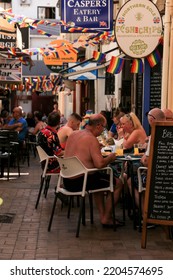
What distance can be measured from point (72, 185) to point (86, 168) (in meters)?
0.30

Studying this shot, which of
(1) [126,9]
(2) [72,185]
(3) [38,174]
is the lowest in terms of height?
(3) [38,174]

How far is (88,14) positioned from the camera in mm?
12273

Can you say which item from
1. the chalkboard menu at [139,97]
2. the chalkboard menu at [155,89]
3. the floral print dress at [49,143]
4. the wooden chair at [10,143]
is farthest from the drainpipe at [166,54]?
the wooden chair at [10,143]

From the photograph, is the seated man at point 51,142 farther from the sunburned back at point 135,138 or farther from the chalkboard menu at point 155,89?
the chalkboard menu at point 155,89

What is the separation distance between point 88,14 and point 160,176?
6745 mm

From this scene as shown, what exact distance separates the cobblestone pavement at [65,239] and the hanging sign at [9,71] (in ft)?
26.6

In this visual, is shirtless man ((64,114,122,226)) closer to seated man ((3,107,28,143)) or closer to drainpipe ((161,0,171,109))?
drainpipe ((161,0,171,109))

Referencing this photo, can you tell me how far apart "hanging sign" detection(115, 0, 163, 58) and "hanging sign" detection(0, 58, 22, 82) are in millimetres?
6943

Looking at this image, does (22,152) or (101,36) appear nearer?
(101,36)

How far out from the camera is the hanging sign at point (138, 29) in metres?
10.3

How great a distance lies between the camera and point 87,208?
356 inches

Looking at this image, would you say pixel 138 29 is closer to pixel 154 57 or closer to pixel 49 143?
pixel 154 57
